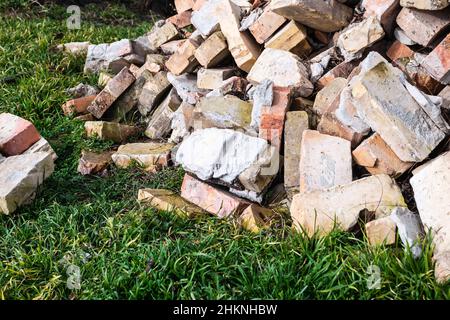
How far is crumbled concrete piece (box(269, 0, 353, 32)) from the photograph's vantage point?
12.4ft

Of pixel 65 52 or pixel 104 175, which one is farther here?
pixel 65 52

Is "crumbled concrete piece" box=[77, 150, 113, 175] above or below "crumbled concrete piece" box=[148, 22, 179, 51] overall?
below

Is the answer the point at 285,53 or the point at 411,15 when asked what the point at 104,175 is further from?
the point at 411,15

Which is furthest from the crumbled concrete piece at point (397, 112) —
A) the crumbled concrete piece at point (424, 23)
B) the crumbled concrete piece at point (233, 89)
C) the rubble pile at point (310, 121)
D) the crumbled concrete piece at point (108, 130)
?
the crumbled concrete piece at point (108, 130)

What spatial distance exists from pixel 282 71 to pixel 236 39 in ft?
Result: 1.96

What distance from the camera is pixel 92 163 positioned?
4.07 m

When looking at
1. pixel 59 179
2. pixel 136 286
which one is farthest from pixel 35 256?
pixel 59 179

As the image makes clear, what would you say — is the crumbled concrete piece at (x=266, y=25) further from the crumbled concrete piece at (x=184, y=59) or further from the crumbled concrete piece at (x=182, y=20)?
the crumbled concrete piece at (x=182, y=20)

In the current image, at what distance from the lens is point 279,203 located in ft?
11.4

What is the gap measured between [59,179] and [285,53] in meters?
1.89

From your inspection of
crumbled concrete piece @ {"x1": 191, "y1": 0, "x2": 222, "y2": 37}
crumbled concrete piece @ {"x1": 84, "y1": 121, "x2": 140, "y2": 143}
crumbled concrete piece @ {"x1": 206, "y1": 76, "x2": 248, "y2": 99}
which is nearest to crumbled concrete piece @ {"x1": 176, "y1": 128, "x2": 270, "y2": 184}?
crumbled concrete piece @ {"x1": 206, "y1": 76, "x2": 248, "y2": 99}

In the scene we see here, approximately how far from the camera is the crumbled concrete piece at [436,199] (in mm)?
2760

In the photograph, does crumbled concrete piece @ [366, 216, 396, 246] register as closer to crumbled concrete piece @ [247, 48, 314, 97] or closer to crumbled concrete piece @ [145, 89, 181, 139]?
crumbled concrete piece @ [247, 48, 314, 97]
